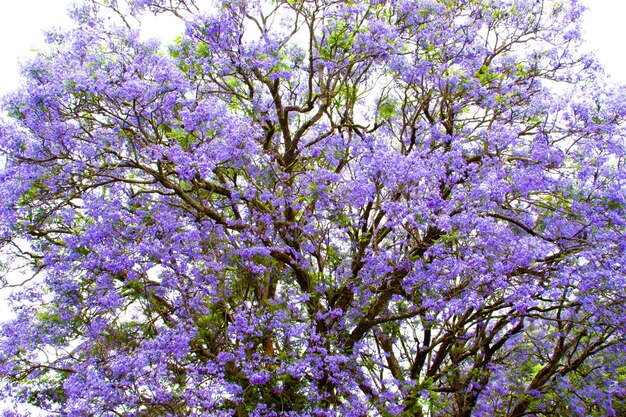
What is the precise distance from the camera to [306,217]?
848 centimetres

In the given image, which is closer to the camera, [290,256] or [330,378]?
[330,378]

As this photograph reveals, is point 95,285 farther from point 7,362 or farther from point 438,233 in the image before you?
point 438,233

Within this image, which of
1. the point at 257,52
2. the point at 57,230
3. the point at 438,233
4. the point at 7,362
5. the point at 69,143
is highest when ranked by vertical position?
the point at 257,52

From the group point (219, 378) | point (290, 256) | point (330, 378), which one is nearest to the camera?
point (219, 378)

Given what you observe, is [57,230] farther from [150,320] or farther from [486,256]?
[486,256]

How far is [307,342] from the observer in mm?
7887

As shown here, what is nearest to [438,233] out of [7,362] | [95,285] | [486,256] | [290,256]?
[486,256]

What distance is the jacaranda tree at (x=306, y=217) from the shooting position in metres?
7.06

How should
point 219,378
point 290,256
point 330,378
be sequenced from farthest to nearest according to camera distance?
point 290,256
point 330,378
point 219,378

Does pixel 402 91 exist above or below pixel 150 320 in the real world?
above

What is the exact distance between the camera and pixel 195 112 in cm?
723

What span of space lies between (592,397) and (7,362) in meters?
7.76

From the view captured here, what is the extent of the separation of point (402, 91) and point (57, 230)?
5.61 m

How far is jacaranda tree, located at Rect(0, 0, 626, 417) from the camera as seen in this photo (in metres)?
7.06
